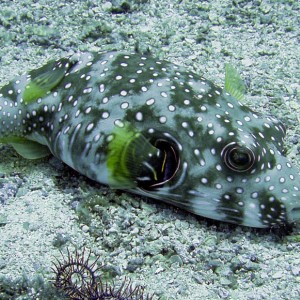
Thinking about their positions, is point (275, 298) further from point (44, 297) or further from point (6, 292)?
point (6, 292)

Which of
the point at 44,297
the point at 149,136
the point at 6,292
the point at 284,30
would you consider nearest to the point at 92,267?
the point at 44,297

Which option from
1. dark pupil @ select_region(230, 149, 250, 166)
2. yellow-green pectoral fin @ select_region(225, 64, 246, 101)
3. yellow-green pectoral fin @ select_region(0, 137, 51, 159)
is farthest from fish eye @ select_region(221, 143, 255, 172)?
yellow-green pectoral fin @ select_region(0, 137, 51, 159)

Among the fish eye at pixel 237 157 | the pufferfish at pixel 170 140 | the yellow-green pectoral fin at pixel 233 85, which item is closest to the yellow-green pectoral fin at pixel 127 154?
the pufferfish at pixel 170 140

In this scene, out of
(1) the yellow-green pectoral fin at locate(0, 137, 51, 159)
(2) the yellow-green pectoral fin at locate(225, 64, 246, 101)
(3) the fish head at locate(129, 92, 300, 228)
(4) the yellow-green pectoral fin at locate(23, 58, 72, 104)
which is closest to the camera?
(3) the fish head at locate(129, 92, 300, 228)

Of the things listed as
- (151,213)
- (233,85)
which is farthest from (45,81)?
(233,85)

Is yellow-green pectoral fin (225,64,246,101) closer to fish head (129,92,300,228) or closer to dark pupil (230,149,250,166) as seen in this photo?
fish head (129,92,300,228)
